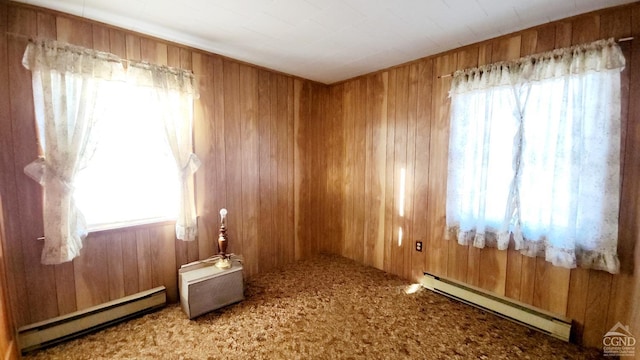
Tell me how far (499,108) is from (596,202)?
0.92 metres

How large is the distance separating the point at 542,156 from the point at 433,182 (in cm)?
88

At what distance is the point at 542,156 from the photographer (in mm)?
1939

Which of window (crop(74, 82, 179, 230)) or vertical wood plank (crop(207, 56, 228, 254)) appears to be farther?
vertical wood plank (crop(207, 56, 228, 254))

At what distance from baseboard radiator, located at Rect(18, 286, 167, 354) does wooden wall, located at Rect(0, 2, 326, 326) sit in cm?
7

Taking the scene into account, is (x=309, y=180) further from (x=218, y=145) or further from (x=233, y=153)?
(x=218, y=145)

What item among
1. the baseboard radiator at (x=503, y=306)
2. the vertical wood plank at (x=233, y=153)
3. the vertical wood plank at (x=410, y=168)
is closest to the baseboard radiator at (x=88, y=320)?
the vertical wood plank at (x=233, y=153)

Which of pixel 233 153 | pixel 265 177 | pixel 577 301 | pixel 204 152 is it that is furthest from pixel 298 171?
pixel 577 301

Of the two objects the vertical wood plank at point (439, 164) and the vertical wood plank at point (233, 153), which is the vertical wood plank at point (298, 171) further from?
the vertical wood plank at point (439, 164)

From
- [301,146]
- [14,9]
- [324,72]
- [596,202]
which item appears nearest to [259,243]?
[301,146]

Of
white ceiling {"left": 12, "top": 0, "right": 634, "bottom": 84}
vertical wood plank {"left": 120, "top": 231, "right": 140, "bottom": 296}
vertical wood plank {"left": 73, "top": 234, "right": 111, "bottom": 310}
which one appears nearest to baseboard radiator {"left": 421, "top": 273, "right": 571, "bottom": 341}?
white ceiling {"left": 12, "top": 0, "right": 634, "bottom": 84}

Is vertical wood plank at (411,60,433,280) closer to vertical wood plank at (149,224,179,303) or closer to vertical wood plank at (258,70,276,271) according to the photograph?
vertical wood plank at (258,70,276,271)

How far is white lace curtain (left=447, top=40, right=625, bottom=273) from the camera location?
171cm

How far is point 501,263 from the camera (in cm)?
223

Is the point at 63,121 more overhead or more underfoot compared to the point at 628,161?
more overhead
